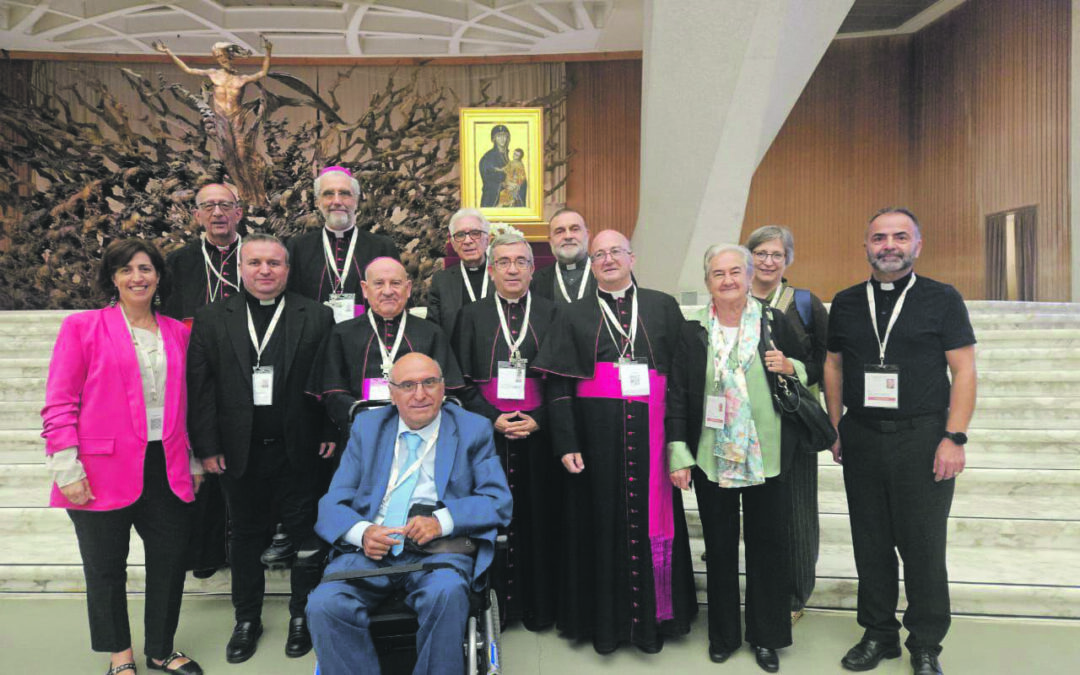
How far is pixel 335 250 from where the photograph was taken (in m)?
3.32

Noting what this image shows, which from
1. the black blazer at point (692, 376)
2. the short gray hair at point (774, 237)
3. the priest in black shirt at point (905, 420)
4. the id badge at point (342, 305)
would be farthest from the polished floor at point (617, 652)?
the short gray hair at point (774, 237)

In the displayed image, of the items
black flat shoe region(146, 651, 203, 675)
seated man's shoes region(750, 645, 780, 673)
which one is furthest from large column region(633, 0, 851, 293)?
black flat shoe region(146, 651, 203, 675)

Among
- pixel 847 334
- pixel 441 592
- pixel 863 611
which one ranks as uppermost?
pixel 847 334

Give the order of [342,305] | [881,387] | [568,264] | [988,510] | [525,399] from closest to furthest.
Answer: [881,387] → [525,399] → [342,305] → [568,264] → [988,510]

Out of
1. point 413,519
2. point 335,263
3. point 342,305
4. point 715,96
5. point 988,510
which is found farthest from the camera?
point 715,96

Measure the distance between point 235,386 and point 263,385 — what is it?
99mm

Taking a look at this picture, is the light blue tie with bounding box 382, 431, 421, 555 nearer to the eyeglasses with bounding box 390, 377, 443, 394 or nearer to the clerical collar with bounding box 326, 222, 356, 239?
the eyeglasses with bounding box 390, 377, 443, 394

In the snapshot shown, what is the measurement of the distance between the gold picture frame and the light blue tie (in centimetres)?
421

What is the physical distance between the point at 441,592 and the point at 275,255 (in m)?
1.50

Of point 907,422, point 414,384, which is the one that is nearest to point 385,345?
point 414,384

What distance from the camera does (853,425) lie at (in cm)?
260

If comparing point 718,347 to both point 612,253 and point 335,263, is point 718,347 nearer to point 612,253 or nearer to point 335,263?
point 612,253

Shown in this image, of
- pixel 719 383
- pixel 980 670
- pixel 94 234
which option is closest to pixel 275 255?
pixel 719 383

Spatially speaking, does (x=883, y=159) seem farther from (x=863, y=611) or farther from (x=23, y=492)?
(x=23, y=492)
